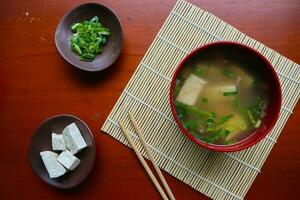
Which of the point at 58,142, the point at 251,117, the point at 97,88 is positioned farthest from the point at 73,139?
the point at 251,117

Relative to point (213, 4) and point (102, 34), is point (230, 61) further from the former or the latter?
point (102, 34)

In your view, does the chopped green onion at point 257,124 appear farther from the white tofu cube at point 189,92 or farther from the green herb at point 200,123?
the white tofu cube at point 189,92

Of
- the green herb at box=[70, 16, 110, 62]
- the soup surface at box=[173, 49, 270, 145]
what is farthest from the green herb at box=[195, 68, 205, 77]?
the green herb at box=[70, 16, 110, 62]

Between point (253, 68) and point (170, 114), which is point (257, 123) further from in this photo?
point (170, 114)

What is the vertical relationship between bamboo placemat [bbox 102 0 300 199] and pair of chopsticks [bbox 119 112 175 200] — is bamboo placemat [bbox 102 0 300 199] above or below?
above

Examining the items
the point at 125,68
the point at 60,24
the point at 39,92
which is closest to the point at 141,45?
the point at 125,68

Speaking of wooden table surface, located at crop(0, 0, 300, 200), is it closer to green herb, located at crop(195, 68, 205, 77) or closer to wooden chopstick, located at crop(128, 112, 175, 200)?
wooden chopstick, located at crop(128, 112, 175, 200)
